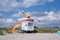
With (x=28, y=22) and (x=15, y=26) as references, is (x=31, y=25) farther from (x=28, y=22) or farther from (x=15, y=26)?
(x=15, y=26)

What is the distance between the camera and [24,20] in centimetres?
3609

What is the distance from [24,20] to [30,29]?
2322 mm

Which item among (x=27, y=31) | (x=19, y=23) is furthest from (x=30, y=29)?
(x=19, y=23)

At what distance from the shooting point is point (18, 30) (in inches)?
1537

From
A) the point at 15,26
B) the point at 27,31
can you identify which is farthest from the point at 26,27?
the point at 15,26

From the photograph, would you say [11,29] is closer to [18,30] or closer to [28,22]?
[18,30]

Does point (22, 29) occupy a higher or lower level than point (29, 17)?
lower

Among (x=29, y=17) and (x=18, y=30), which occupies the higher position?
(x=29, y=17)

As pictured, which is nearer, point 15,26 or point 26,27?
point 26,27

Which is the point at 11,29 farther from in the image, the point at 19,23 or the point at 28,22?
the point at 28,22

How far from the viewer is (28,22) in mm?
35500

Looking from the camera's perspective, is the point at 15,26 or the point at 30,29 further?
the point at 15,26

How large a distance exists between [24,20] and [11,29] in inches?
162

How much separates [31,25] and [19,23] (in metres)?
3.24
